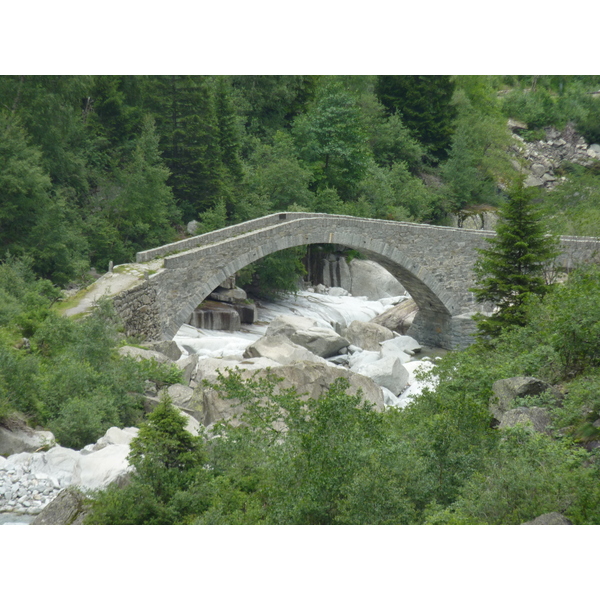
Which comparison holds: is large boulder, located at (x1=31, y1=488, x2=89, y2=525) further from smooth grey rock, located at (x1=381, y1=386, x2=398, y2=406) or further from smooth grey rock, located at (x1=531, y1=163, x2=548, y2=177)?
smooth grey rock, located at (x1=531, y1=163, x2=548, y2=177)

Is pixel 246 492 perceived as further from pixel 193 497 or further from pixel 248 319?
pixel 248 319

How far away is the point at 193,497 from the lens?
20.6 feet

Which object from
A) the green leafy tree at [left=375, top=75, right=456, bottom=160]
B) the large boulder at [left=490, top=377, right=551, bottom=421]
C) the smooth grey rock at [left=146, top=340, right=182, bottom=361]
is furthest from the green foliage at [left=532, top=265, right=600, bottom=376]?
the green leafy tree at [left=375, top=75, right=456, bottom=160]

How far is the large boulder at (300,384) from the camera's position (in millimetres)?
10086

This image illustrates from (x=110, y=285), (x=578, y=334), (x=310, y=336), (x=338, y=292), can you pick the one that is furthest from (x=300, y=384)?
(x=338, y=292)

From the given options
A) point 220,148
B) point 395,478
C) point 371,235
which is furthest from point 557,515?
point 220,148

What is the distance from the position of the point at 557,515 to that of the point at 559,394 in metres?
2.82

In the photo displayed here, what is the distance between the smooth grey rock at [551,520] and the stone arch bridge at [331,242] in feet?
32.2

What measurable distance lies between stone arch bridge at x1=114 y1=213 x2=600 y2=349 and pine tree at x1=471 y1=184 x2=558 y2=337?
517 cm

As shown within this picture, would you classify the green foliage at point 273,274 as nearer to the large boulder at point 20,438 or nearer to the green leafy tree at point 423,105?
the green leafy tree at point 423,105

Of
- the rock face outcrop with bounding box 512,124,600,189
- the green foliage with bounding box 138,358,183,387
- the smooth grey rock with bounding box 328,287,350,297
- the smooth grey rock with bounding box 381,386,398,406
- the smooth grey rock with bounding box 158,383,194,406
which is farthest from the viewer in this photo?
the rock face outcrop with bounding box 512,124,600,189

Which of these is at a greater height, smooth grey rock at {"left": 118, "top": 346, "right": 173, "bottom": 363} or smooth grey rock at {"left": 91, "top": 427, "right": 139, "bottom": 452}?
smooth grey rock at {"left": 118, "top": 346, "right": 173, "bottom": 363}

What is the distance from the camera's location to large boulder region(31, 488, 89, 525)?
600 centimetres

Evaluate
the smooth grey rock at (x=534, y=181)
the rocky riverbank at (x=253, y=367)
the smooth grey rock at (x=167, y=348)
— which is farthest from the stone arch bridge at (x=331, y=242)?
the smooth grey rock at (x=534, y=181)
